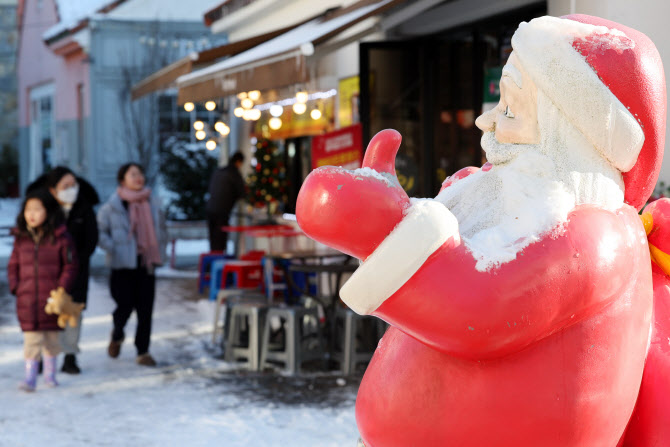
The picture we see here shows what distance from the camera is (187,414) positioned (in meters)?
5.48

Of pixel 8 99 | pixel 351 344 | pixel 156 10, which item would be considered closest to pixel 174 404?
pixel 351 344

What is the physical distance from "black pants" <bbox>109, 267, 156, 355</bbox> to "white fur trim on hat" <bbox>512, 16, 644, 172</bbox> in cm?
548

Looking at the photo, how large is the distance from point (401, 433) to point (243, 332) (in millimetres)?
5799

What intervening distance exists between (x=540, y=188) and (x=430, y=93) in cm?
659

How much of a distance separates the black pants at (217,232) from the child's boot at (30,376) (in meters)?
5.81

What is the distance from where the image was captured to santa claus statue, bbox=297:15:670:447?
5.55 feet

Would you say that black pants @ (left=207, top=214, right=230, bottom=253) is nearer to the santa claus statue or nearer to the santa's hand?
the santa claus statue

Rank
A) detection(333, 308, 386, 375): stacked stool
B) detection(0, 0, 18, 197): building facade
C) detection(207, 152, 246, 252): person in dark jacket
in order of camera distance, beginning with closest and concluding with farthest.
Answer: detection(333, 308, 386, 375): stacked stool, detection(207, 152, 246, 252): person in dark jacket, detection(0, 0, 18, 197): building facade

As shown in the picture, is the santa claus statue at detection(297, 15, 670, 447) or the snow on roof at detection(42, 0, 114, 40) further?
the snow on roof at detection(42, 0, 114, 40)

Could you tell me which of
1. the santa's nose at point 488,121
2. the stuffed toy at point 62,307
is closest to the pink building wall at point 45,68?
the stuffed toy at point 62,307

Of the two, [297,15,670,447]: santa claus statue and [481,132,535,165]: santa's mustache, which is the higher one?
[481,132,535,165]: santa's mustache

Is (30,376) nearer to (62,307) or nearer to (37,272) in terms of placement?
(62,307)

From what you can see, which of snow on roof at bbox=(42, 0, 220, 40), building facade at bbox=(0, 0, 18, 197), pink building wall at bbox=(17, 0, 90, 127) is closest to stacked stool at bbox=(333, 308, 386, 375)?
snow on roof at bbox=(42, 0, 220, 40)

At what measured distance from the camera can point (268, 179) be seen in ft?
38.0
